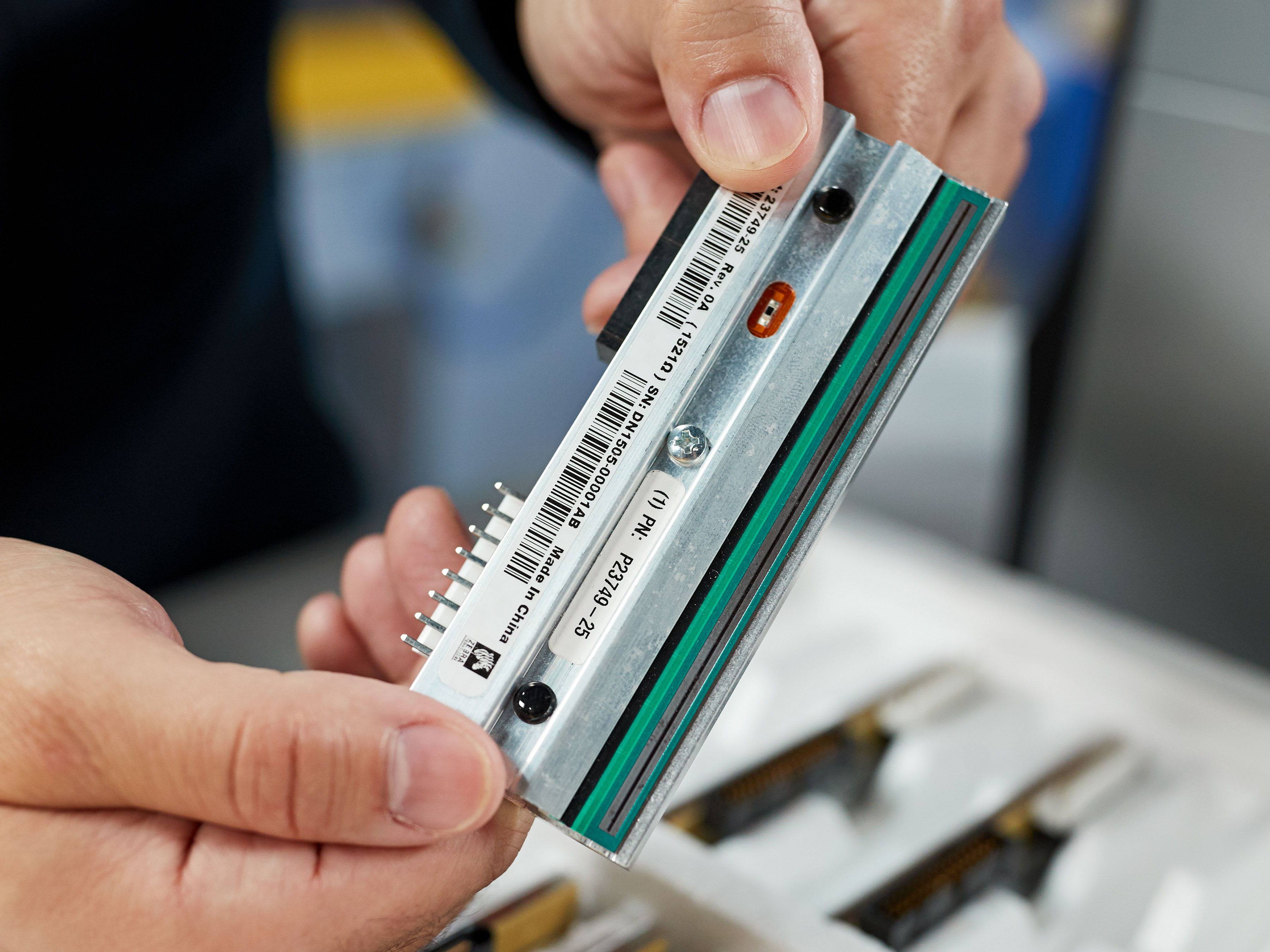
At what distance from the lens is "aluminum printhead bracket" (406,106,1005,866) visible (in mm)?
461

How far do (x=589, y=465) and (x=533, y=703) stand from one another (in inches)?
4.2

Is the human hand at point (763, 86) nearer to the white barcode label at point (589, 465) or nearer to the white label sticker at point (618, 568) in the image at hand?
the white barcode label at point (589, 465)

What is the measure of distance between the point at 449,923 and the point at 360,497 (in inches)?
37.1

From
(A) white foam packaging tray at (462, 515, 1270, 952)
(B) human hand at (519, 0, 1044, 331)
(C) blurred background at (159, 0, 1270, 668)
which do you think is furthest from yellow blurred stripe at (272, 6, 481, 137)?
(A) white foam packaging tray at (462, 515, 1270, 952)

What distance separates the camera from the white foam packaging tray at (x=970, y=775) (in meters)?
0.68

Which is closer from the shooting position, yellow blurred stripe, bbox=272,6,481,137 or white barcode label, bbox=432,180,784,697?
white barcode label, bbox=432,180,784,697

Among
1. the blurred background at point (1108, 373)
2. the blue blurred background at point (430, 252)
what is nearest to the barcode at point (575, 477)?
the blurred background at point (1108, 373)

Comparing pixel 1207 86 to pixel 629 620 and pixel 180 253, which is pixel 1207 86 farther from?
pixel 180 253

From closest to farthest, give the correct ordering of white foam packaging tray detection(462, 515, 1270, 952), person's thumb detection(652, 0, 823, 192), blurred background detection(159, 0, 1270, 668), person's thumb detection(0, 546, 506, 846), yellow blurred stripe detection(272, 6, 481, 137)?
person's thumb detection(0, 546, 506, 846) < person's thumb detection(652, 0, 823, 192) < white foam packaging tray detection(462, 515, 1270, 952) < blurred background detection(159, 0, 1270, 668) < yellow blurred stripe detection(272, 6, 481, 137)

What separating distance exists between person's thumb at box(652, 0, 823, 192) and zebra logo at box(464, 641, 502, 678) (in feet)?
0.83

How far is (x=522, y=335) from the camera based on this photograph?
3182 millimetres

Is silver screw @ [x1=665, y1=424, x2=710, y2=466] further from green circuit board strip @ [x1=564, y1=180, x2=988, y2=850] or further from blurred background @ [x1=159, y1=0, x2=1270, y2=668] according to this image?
blurred background @ [x1=159, y1=0, x2=1270, y2=668]

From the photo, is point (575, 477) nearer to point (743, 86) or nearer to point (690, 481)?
point (690, 481)

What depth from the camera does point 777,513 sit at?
49 centimetres
